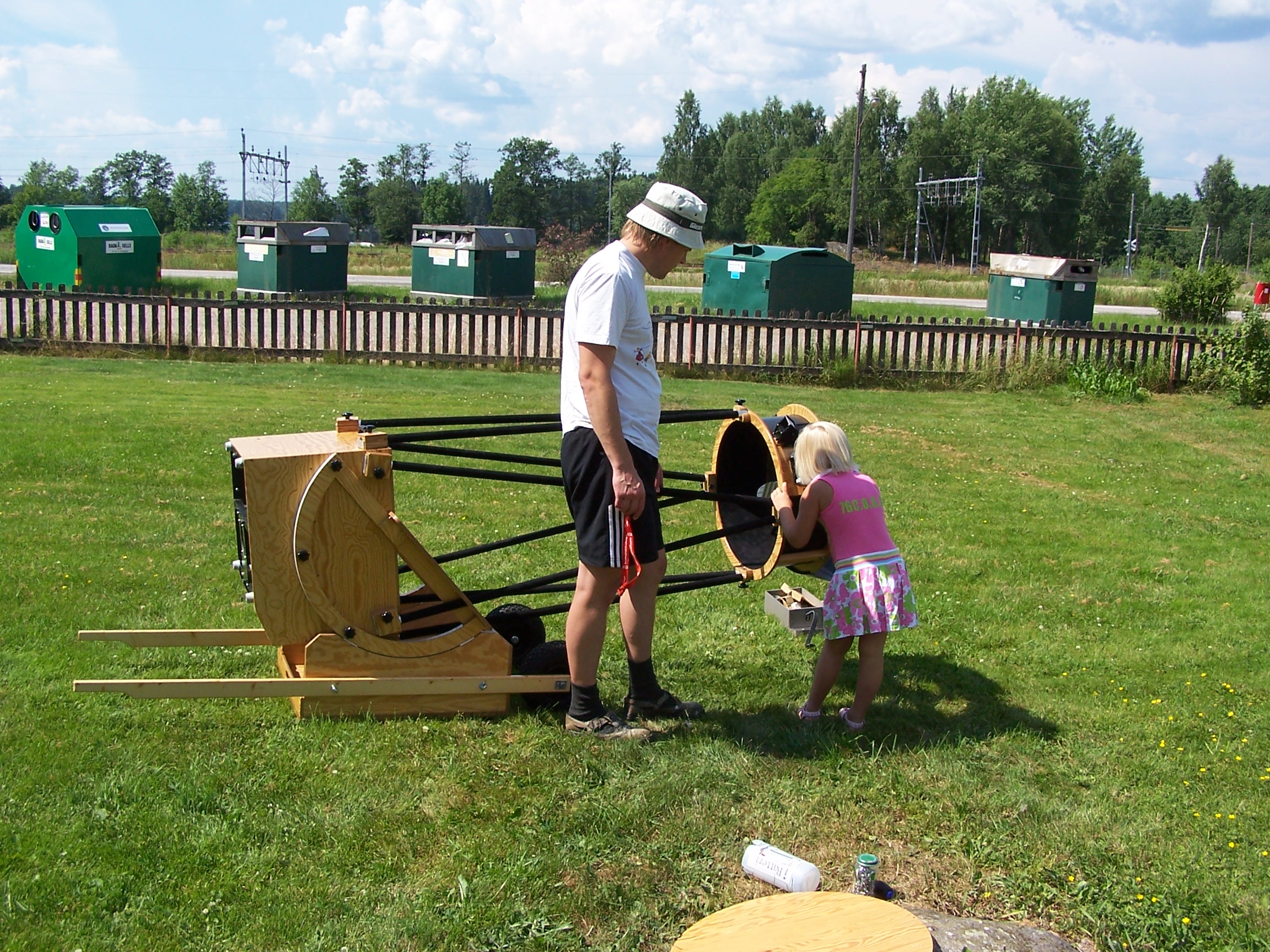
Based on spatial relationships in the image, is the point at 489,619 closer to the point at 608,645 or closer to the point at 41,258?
the point at 608,645

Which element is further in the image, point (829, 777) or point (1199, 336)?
point (1199, 336)

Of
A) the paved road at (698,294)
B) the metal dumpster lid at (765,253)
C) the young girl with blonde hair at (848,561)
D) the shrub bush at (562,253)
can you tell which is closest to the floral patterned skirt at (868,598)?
the young girl with blonde hair at (848,561)

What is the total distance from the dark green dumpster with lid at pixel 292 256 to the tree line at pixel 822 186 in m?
50.0

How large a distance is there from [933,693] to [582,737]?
66.6 inches

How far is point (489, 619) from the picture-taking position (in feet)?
16.9

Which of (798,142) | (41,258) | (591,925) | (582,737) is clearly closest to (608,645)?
Result: (582,737)

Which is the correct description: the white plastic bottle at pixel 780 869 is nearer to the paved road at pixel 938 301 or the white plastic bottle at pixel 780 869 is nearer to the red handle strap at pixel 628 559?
the red handle strap at pixel 628 559

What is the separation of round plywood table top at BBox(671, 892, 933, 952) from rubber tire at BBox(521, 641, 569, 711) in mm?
1819

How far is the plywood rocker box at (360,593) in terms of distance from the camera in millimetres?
4219

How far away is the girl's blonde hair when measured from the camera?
4754mm

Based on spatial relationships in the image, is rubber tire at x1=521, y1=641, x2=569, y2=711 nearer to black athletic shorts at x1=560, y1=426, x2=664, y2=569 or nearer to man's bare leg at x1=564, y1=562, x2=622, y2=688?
man's bare leg at x1=564, y1=562, x2=622, y2=688

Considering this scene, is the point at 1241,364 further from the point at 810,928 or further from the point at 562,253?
the point at 562,253

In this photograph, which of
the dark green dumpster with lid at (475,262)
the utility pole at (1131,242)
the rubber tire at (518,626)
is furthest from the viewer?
the utility pole at (1131,242)

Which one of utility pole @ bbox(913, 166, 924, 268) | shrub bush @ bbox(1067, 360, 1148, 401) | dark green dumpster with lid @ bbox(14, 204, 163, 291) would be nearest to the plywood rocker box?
shrub bush @ bbox(1067, 360, 1148, 401)
